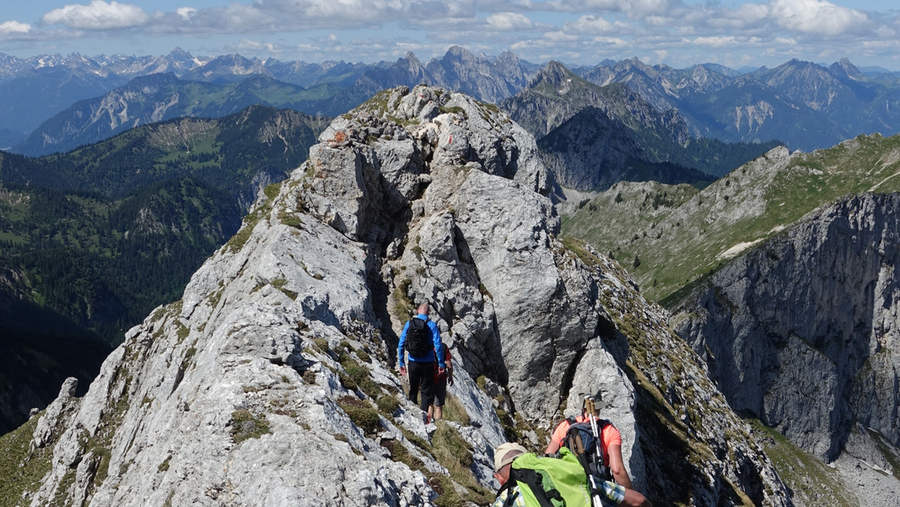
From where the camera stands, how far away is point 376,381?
20.0 meters

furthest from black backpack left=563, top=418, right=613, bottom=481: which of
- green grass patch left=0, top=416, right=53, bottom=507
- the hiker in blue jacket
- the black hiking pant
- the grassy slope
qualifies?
the grassy slope

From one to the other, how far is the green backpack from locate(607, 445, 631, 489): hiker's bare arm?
1.84m

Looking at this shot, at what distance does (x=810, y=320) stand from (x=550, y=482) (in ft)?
600

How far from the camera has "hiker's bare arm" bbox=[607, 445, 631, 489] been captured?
33.0ft

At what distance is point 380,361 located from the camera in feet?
75.9

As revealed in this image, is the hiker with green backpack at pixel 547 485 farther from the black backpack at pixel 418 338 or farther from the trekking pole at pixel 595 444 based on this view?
the black backpack at pixel 418 338

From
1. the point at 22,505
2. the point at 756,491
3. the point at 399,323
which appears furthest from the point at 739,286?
the point at 22,505

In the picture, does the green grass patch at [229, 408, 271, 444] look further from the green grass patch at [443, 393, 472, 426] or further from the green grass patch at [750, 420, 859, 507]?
the green grass patch at [750, 420, 859, 507]

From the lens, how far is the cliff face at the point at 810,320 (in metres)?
148

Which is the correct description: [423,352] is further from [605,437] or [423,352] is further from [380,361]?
[605,437]

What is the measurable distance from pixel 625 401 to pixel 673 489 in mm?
7433

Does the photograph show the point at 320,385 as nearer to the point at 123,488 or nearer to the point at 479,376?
the point at 123,488

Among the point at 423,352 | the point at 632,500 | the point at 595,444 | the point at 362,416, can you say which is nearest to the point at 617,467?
the point at 595,444

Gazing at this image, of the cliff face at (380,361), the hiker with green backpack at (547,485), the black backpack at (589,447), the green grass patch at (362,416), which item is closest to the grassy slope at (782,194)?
the cliff face at (380,361)
